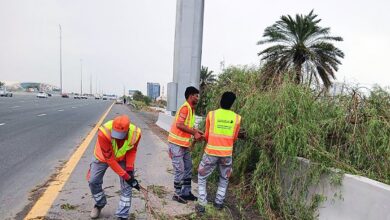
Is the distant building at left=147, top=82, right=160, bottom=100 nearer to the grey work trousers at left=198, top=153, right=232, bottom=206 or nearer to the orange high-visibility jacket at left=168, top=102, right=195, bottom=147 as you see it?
the orange high-visibility jacket at left=168, top=102, right=195, bottom=147

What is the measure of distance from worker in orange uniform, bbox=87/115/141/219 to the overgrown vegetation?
182cm

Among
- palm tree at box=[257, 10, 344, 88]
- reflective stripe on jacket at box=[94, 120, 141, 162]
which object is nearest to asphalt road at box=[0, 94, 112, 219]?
reflective stripe on jacket at box=[94, 120, 141, 162]

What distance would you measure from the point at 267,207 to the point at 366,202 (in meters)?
1.39

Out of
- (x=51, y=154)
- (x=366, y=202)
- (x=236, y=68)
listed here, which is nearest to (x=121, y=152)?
(x=366, y=202)

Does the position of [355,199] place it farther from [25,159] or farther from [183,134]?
[25,159]

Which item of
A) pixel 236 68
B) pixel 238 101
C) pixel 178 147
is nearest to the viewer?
pixel 178 147

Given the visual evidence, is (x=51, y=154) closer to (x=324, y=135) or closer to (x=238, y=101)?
(x=238, y=101)

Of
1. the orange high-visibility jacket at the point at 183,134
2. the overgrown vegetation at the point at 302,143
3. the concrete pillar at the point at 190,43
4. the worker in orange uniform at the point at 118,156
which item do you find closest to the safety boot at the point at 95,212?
the worker in orange uniform at the point at 118,156

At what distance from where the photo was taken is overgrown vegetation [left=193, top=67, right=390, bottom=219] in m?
4.93

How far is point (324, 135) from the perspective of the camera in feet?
17.7

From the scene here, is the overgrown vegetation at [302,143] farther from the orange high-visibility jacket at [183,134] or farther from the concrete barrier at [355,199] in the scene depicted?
the orange high-visibility jacket at [183,134]

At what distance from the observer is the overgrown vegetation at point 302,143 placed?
4.93 metres

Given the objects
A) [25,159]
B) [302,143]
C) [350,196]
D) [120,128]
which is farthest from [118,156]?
[25,159]

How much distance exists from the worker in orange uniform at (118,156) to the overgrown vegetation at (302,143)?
71.5 inches
